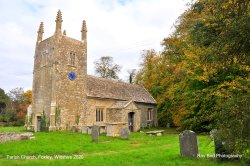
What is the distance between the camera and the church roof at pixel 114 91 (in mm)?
28837

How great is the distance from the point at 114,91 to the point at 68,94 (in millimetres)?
6759

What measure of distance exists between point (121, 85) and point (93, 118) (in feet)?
26.9

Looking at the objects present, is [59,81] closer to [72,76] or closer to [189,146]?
[72,76]

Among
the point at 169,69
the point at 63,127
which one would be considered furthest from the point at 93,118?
the point at 169,69

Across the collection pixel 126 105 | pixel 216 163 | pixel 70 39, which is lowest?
pixel 216 163

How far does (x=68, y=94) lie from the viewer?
2628 centimetres

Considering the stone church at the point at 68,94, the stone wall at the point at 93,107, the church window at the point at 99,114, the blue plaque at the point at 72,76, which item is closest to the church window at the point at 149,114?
the stone church at the point at 68,94

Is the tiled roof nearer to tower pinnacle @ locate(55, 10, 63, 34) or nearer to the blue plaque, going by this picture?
the blue plaque

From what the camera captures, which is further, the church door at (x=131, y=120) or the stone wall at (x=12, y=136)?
the church door at (x=131, y=120)

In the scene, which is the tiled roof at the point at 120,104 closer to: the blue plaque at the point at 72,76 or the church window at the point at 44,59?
the blue plaque at the point at 72,76

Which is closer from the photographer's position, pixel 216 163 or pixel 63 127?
pixel 216 163

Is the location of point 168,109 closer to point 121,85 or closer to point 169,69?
point 169,69

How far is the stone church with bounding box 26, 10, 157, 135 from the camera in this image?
25509 mm

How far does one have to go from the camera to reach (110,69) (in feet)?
179
